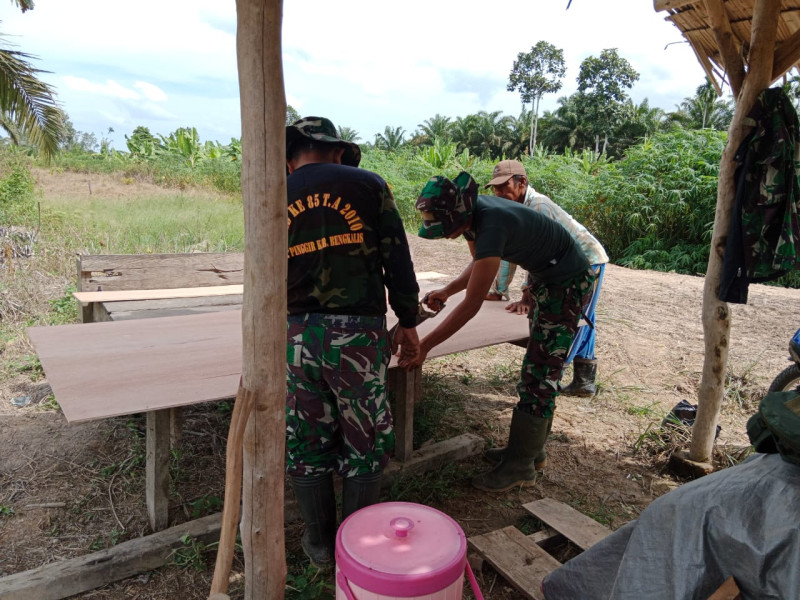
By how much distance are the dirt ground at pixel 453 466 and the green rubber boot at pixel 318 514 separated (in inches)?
4.2

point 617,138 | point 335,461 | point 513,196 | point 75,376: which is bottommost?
point 335,461

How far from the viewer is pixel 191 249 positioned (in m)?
7.69

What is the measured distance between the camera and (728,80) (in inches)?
116

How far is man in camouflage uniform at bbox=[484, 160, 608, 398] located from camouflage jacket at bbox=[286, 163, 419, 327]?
174 centimetres

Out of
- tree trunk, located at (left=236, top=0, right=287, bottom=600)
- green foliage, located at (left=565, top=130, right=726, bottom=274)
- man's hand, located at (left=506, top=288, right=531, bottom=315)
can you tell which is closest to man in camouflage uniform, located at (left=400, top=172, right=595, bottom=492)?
man's hand, located at (left=506, top=288, right=531, bottom=315)

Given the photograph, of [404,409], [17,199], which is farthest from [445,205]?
[17,199]

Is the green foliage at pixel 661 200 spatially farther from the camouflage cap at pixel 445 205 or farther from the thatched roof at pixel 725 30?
the camouflage cap at pixel 445 205

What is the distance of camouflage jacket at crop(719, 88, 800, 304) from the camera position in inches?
105

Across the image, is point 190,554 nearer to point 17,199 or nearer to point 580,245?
point 580,245

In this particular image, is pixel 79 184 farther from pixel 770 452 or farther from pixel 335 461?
pixel 770 452

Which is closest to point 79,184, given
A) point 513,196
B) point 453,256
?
point 453,256

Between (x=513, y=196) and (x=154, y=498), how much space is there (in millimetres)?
2836

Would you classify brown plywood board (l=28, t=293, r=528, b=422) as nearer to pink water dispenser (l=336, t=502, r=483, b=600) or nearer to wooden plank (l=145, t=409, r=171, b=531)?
wooden plank (l=145, t=409, r=171, b=531)

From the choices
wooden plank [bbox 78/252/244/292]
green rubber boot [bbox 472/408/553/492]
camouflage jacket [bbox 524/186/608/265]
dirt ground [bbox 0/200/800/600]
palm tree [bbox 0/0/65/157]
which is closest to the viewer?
dirt ground [bbox 0/200/800/600]
